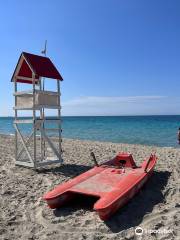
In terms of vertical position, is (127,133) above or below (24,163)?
below

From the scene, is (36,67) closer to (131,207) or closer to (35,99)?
(35,99)

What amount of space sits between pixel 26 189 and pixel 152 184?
3.76 meters

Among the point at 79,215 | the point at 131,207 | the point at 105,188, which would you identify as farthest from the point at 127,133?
the point at 79,215

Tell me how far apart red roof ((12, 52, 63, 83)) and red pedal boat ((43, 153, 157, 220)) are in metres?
4.42

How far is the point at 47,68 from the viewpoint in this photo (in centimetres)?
1167

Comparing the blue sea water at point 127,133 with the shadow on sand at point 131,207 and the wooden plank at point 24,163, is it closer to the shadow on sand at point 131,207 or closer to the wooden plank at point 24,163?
the wooden plank at point 24,163

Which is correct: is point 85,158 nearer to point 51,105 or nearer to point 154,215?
point 51,105

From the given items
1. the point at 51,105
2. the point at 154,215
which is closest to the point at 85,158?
the point at 51,105

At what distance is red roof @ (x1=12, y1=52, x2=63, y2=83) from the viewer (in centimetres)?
1113

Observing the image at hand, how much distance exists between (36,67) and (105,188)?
5974 mm

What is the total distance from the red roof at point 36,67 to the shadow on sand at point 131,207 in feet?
18.0

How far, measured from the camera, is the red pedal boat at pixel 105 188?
243 inches

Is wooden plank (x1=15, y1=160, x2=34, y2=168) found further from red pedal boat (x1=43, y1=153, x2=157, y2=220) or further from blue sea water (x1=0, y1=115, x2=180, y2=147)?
blue sea water (x1=0, y1=115, x2=180, y2=147)

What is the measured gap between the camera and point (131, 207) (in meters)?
6.84
